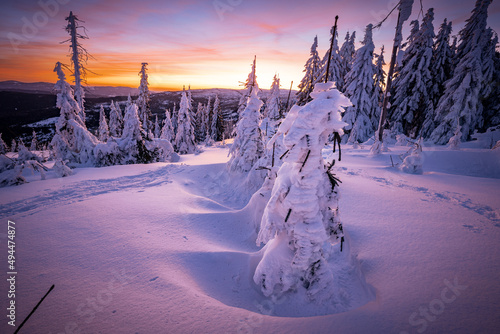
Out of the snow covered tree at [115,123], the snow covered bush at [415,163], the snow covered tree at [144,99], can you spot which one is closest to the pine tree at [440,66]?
the snow covered bush at [415,163]

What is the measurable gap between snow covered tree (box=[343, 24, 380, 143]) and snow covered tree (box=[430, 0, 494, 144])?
6698mm

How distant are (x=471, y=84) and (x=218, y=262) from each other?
2683 cm

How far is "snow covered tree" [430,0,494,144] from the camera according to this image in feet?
58.4

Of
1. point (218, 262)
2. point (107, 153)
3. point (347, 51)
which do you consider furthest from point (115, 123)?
point (218, 262)

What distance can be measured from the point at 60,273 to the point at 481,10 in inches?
1291

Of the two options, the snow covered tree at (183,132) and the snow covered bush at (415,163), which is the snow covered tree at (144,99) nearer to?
the snow covered tree at (183,132)

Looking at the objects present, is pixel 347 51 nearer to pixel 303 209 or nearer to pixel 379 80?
pixel 379 80

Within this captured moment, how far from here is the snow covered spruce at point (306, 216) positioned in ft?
10.6

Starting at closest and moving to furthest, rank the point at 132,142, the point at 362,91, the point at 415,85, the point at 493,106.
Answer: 1. the point at 132,142
2. the point at 493,106
3. the point at 415,85
4. the point at 362,91

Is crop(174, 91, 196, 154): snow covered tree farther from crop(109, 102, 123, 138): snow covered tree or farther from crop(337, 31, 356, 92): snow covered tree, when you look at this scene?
Answer: crop(337, 31, 356, 92): snow covered tree

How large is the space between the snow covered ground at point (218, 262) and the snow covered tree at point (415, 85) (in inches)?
788

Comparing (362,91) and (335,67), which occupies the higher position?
(335,67)

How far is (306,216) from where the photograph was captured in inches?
134

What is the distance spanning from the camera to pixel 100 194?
753cm
